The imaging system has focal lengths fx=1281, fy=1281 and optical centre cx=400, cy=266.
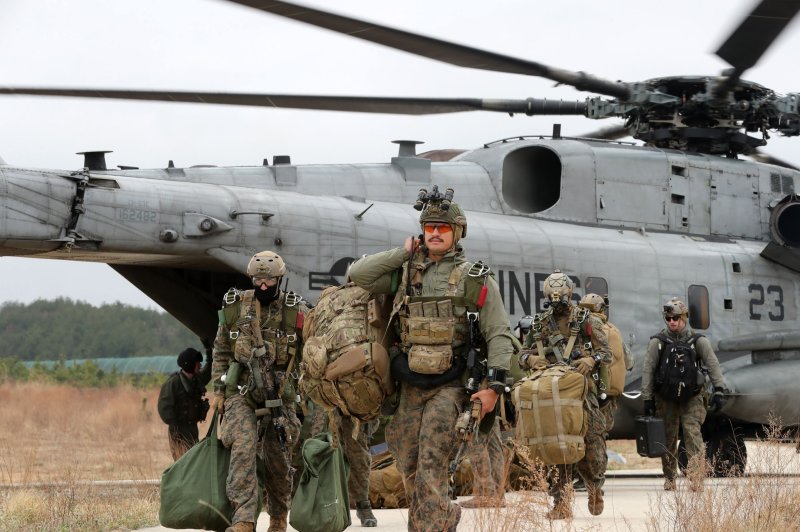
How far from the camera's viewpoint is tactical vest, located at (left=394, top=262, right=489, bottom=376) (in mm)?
6770

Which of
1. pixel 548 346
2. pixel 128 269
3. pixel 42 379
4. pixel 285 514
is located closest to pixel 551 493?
pixel 548 346

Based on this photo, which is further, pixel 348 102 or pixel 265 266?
pixel 348 102

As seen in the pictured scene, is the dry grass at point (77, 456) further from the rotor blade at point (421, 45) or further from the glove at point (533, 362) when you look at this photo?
the rotor blade at point (421, 45)

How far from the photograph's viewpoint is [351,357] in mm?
6809

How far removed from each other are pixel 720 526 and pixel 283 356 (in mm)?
2884

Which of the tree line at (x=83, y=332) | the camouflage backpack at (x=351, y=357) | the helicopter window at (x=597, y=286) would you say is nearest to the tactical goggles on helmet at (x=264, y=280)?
the camouflage backpack at (x=351, y=357)

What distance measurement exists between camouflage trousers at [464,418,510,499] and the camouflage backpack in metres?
0.62

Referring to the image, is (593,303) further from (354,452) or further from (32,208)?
(32,208)

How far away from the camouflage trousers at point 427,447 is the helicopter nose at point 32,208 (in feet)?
15.3

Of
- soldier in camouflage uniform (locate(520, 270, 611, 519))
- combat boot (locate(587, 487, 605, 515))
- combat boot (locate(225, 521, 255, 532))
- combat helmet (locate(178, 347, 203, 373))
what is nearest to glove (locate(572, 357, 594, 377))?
soldier in camouflage uniform (locate(520, 270, 611, 519))

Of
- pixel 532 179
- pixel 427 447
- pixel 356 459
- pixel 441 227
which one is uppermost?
pixel 532 179

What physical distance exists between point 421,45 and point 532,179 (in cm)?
466

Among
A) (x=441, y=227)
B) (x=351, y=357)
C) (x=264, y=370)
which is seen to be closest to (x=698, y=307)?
(x=264, y=370)

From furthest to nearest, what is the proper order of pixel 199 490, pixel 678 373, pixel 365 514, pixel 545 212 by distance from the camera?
pixel 545 212 → pixel 678 373 → pixel 365 514 → pixel 199 490
